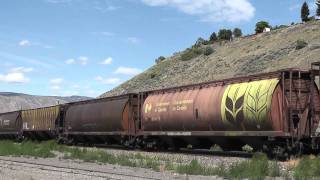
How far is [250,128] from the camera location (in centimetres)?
2203

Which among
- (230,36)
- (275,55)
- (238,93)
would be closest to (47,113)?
(238,93)

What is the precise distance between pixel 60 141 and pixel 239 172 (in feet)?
93.9

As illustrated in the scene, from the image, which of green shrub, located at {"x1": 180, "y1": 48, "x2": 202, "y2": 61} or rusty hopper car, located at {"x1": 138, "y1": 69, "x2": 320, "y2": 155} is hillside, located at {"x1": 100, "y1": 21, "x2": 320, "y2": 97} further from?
rusty hopper car, located at {"x1": 138, "y1": 69, "x2": 320, "y2": 155}

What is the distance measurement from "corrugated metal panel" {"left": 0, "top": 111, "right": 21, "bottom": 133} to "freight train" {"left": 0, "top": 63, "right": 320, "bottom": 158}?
18293mm

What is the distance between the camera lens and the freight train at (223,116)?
2105cm

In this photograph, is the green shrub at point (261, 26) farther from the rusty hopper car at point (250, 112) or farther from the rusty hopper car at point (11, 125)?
the rusty hopper car at point (250, 112)

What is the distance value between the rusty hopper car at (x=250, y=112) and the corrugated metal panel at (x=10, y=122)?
29.3 m

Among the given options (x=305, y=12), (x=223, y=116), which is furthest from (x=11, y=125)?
(x=305, y=12)

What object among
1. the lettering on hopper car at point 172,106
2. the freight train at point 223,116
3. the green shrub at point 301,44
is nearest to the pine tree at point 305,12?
the green shrub at point 301,44

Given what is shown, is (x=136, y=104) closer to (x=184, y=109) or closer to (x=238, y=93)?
A: (x=184, y=109)

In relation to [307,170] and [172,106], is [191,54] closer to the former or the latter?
[172,106]

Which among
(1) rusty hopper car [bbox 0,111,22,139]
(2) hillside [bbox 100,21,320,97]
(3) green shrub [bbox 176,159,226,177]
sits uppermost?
(2) hillside [bbox 100,21,320,97]

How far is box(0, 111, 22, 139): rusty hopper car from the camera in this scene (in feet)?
174

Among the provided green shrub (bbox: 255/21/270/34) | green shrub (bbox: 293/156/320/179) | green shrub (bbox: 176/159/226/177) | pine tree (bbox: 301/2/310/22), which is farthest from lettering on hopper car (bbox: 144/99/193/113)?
pine tree (bbox: 301/2/310/22)
